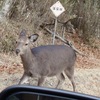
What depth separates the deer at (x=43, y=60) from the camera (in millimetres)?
11159

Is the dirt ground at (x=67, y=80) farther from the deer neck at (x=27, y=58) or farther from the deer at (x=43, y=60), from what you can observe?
the deer neck at (x=27, y=58)

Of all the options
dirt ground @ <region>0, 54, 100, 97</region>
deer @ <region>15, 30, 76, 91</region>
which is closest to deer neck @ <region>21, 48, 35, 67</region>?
deer @ <region>15, 30, 76, 91</region>

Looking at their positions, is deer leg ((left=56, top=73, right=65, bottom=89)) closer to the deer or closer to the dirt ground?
the deer

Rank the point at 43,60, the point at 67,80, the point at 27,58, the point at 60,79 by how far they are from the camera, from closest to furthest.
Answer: the point at 27,58, the point at 43,60, the point at 60,79, the point at 67,80

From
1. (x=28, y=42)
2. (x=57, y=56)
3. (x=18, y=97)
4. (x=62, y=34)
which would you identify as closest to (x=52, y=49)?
(x=57, y=56)

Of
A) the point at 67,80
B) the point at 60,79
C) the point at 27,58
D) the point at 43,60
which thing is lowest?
the point at 67,80

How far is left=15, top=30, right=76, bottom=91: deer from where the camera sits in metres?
11.2

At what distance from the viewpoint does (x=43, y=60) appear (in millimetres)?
11688

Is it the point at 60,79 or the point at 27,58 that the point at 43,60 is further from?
the point at 60,79

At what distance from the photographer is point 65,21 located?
24875mm

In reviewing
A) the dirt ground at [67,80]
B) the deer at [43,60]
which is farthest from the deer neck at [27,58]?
the dirt ground at [67,80]

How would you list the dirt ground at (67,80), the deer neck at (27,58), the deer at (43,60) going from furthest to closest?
1. the dirt ground at (67,80)
2. the deer neck at (27,58)
3. the deer at (43,60)

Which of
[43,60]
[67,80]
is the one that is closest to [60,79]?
[67,80]

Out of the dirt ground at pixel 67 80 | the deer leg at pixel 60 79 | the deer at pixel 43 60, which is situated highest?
the deer at pixel 43 60
